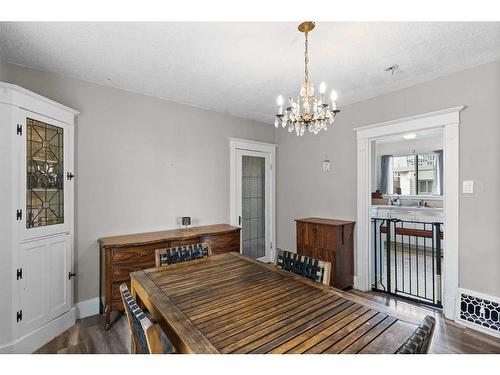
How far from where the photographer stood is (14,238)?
1.96 m

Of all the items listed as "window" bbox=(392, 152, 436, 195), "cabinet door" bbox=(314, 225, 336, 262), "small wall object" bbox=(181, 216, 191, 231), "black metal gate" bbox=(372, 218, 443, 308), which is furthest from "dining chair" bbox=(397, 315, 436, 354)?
"window" bbox=(392, 152, 436, 195)

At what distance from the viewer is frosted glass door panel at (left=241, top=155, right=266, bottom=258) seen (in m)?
4.14

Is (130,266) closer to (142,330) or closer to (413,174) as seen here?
(142,330)

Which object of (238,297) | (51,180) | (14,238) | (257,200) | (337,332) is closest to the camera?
(337,332)

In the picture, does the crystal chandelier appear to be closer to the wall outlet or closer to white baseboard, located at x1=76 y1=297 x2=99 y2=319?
the wall outlet

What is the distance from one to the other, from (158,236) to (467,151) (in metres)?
3.28

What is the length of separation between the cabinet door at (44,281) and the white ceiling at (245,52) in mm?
1636

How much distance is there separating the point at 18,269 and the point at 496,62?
4424 millimetres

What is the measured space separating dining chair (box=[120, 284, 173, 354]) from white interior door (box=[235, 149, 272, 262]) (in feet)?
9.57

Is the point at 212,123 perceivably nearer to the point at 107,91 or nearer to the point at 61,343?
the point at 107,91

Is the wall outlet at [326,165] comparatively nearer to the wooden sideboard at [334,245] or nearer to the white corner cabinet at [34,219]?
the wooden sideboard at [334,245]

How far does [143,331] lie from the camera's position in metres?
0.93
